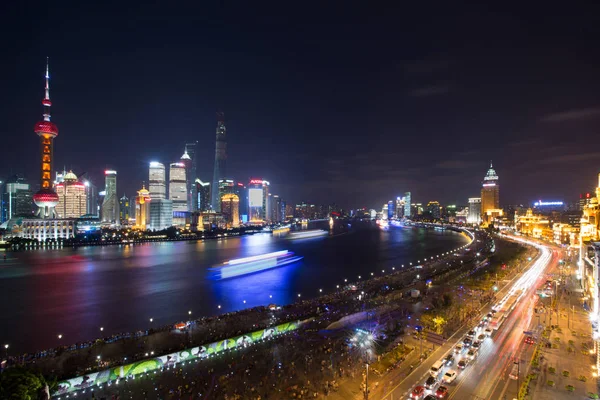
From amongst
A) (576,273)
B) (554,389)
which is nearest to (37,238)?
(554,389)

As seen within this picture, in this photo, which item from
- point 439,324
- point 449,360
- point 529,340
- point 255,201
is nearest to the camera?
point 449,360

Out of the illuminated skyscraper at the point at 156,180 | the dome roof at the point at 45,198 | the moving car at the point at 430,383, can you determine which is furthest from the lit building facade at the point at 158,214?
the moving car at the point at 430,383

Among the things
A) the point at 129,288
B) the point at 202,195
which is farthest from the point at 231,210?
the point at 129,288

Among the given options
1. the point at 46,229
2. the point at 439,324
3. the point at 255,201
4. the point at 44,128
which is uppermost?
the point at 44,128

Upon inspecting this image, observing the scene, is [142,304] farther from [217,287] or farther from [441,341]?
[441,341]

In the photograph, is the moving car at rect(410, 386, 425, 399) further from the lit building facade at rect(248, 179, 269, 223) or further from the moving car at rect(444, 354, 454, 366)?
the lit building facade at rect(248, 179, 269, 223)

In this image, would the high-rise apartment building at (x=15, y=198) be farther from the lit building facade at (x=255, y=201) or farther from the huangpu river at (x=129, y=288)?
the lit building facade at (x=255, y=201)

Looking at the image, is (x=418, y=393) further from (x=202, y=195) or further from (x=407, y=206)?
(x=407, y=206)
